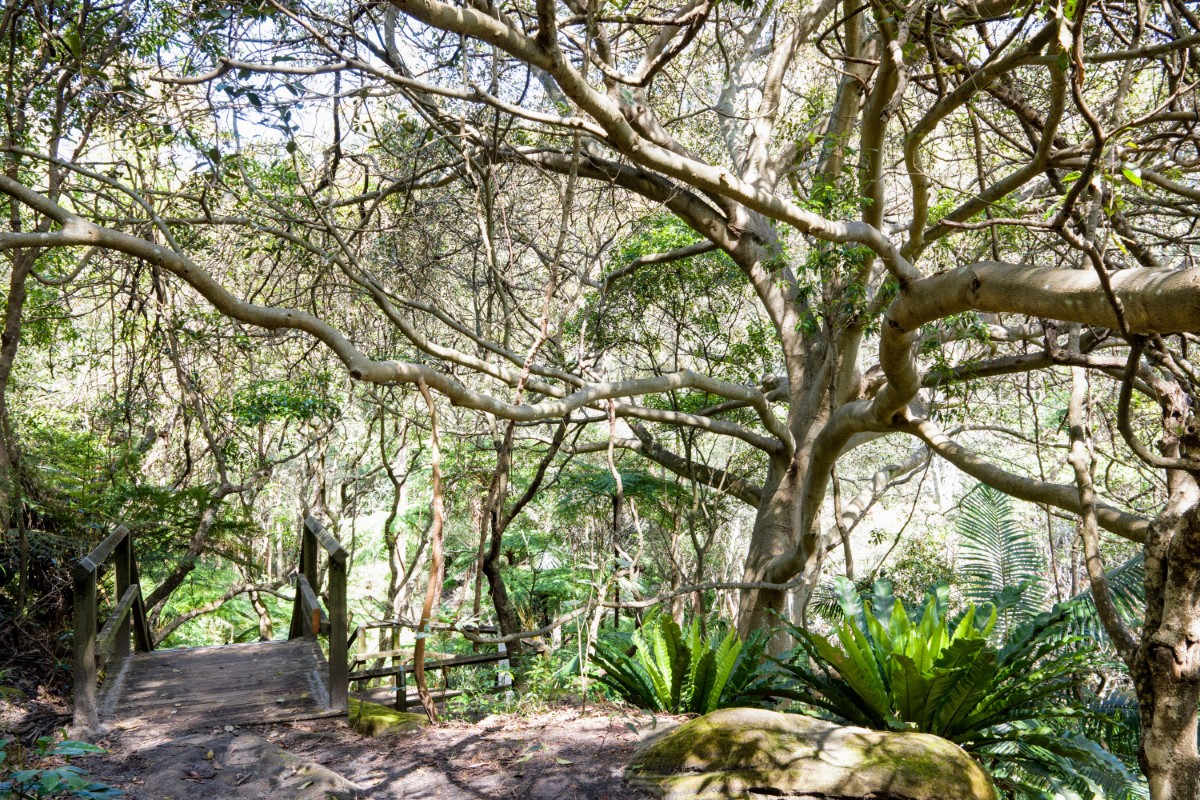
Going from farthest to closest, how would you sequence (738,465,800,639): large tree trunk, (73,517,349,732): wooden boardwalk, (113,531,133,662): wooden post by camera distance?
(738,465,800,639): large tree trunk → (113,531,133,662): wooden post → (73,517,349,732): wooden boardwalk

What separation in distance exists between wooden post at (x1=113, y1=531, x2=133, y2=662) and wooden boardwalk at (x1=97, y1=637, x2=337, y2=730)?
112mm

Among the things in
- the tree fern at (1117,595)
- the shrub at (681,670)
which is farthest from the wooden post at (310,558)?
the tree fern at (1117,595)

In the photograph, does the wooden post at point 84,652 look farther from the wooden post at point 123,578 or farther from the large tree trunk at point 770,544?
the large tree trunk at point 770,544

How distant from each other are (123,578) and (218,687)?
1.55 metres

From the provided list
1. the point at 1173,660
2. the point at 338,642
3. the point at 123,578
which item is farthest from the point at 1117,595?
the point at 123,578

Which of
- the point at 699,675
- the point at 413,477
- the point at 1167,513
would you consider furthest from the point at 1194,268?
the point at 413,477

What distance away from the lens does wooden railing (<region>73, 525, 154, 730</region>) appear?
565 cm

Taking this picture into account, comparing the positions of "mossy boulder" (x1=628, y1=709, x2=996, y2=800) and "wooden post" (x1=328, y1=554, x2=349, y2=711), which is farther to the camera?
"wooden post" (x1=328, y1=554, x2=349, y2=711)

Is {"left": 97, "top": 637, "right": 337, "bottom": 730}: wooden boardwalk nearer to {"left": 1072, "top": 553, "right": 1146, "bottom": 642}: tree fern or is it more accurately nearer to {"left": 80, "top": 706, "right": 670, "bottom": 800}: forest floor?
{"left": 80, "top": 706, "right": 670, "bottom": 800}: forest floor

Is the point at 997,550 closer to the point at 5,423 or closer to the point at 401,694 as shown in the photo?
the point at 401,694

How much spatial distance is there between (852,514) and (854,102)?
17.2 feet

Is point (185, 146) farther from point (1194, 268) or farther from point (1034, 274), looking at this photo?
point (1194, 268)

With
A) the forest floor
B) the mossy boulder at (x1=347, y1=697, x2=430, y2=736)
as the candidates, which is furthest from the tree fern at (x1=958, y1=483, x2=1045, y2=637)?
the mossy boulder at (x1=347, y1=697, x2=430, y2=736)

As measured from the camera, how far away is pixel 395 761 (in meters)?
5.39
